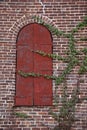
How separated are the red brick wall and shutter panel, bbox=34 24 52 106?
167mm

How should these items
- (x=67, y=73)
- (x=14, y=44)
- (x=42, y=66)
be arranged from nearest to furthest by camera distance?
1. (x=67, y=73)
2. (x=42, y=66)
3. (x=14, y=44)

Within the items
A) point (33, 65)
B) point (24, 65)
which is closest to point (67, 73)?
point (33, 65)

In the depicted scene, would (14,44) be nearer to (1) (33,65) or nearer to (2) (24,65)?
(2) (24,65)

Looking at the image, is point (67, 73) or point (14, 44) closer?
point (67, 73)

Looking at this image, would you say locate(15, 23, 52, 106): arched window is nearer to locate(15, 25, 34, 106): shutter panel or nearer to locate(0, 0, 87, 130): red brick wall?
→ locate(15, 25, 34, 106): shutter panel

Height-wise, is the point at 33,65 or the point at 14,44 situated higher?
the point at 14,44

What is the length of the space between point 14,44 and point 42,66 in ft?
3.12

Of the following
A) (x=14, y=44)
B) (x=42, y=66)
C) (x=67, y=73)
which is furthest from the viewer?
(x=14, y=44)

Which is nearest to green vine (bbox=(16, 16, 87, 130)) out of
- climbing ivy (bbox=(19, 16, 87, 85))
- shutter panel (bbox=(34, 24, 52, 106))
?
climbing ivy (bbox=(19, 16, 87, 85))

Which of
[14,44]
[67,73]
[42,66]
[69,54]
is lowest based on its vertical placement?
[67,73]

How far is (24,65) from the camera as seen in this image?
1054cm

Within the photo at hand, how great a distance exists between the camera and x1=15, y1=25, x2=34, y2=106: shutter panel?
10.4 metres

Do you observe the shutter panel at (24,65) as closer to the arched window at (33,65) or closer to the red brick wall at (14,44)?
the arched window at (33,65)

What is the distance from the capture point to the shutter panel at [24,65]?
10359 millimetres
